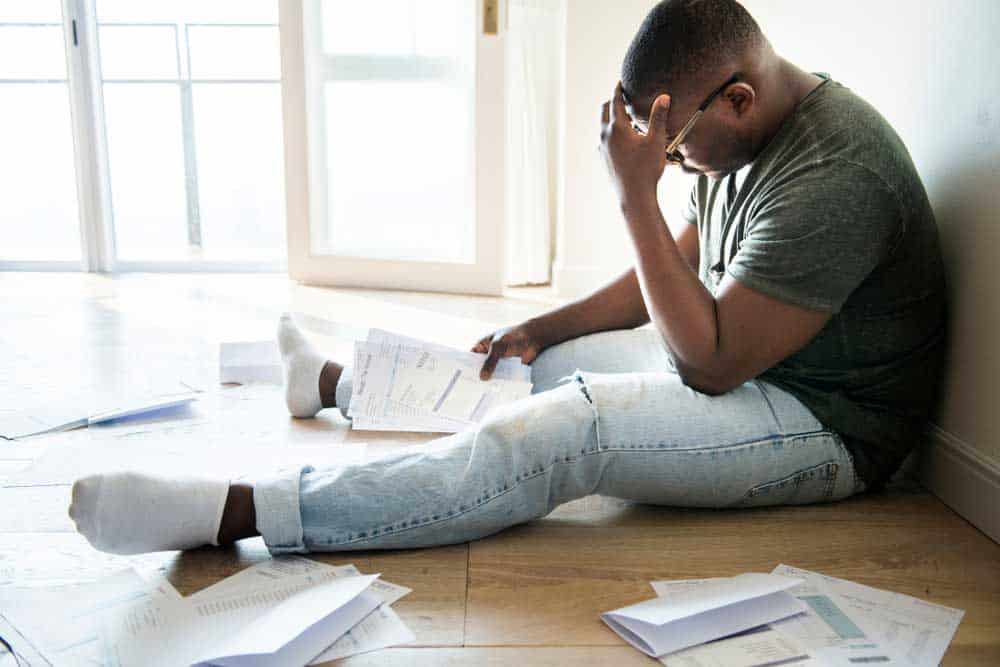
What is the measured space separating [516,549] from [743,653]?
1.18ft

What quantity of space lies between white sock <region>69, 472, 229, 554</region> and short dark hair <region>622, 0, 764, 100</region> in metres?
0.78

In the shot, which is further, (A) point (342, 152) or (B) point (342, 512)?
(A) point (342, 152)

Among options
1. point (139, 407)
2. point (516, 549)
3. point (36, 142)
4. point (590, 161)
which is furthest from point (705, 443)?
point (36, 142)

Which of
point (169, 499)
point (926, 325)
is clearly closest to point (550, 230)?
point (926, 325)

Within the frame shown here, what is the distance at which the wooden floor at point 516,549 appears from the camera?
3.50 feet

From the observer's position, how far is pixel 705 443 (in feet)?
4.04

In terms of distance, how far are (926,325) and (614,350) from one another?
1.66 feet

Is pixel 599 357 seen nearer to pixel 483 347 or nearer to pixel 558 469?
pixel 483 347

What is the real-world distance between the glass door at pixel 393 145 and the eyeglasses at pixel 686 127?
190cm

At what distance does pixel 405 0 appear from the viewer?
3.21m

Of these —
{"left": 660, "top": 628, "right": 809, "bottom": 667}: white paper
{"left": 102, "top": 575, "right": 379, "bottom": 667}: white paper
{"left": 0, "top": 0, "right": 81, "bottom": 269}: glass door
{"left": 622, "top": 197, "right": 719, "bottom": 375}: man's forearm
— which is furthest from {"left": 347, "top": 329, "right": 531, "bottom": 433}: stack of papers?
{"left": 0, "top": 0, "right": 81, "bottom": 269}: glass door

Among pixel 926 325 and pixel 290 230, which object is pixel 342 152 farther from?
pixel 926 325

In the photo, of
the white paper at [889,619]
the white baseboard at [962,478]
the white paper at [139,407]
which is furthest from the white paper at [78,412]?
the white baseboard at [962,478]

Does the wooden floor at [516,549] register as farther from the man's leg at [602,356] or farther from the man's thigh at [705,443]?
the man's leg at [602,356]
